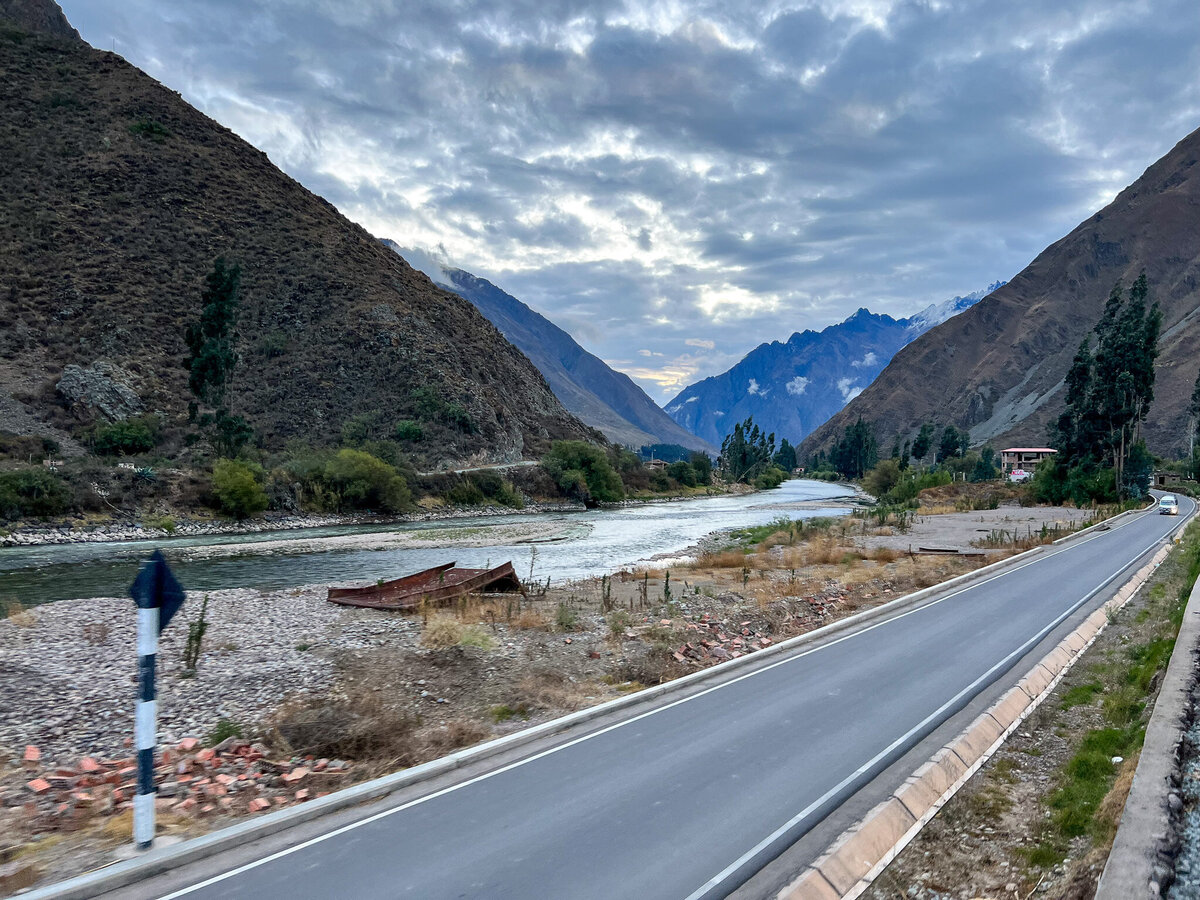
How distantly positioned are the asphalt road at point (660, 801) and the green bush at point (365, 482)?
161 ft

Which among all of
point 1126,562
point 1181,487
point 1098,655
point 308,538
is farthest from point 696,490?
point 1098,655

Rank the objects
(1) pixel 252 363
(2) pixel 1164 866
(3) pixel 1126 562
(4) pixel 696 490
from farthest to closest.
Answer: (4) pixel 696 490 < (1) pixel 252 363 < (3) pixel 1126 562 < (2) pixel 1164 866

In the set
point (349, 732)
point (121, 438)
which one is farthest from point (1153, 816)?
point (121, 438)

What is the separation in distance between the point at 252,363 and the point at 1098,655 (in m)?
82.8

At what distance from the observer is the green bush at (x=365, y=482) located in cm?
5541

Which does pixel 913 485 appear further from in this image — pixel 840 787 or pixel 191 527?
pixel 840 787

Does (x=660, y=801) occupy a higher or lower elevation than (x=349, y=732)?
higher

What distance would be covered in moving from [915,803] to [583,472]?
7634cm

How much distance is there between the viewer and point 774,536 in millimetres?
43156

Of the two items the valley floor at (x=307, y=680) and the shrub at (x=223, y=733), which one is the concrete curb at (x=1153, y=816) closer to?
the valley floor at (x=307, y=680)

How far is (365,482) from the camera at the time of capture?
55.9 meters

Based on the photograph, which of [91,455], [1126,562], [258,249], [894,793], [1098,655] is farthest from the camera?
[258,249]

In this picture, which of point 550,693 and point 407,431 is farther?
point 407,431

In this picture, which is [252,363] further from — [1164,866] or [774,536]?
[1164,866]
